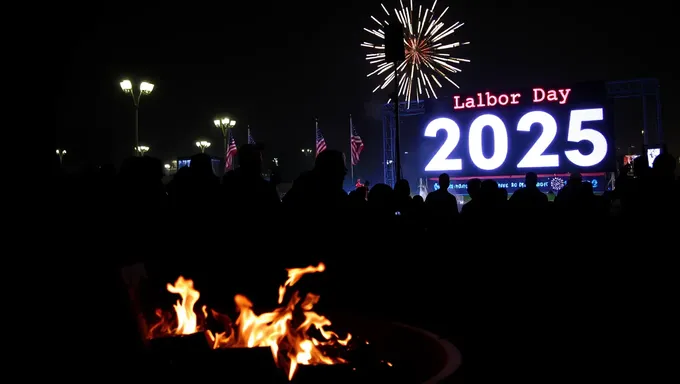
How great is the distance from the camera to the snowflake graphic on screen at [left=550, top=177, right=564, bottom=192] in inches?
581

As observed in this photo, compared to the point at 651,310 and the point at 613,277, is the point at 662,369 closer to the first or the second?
the point at 651,310

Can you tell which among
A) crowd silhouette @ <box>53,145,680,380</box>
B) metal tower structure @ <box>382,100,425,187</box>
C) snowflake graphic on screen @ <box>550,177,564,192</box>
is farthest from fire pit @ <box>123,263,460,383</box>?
metal tower structure @ <box>382,100,425,187</box>

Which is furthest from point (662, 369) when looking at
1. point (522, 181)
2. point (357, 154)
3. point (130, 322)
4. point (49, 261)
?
point (357, 154)

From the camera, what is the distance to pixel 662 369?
509 centimetres

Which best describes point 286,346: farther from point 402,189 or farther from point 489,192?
point 402,189

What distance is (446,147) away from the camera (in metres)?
15.9

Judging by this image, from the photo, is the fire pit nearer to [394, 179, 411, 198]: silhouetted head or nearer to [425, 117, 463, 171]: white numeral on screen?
[394, 179, 411, 198]: silhouetted head

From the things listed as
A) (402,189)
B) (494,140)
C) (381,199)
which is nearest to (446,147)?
(494,140)

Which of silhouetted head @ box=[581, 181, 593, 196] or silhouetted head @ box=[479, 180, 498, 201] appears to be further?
silhouetted head @ box=[581, 181, 593, 196]

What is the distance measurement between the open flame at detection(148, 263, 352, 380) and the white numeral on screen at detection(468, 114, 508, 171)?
12.7 meters

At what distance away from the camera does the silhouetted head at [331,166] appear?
5.31 m

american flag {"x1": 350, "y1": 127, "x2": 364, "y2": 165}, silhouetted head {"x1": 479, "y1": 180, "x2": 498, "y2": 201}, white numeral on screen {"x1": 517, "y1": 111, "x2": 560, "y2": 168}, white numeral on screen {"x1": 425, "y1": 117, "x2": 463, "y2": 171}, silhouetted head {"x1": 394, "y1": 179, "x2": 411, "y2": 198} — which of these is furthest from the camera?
american flag {"x1": 350, "y1": 127, "x2": 364, "y2": 165}

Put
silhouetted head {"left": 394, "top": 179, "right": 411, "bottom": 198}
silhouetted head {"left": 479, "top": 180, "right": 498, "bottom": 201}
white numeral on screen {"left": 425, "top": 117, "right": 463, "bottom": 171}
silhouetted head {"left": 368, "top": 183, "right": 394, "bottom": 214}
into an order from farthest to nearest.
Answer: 1. white numeral on screen {"left": 425, "top": 117, "right": 463, "bottom": 171}
2. silhouetted head {"left": 394, "top": 179, "right": 411, "bottom": 198}
3. silhouetted head {"left": 479, "top": 180, "right": 498, "bottom": 201}
4. silhouetted head {"left": 368, "top": 183, "right": 394, "bottom": 214}

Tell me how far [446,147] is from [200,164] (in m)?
11.3
